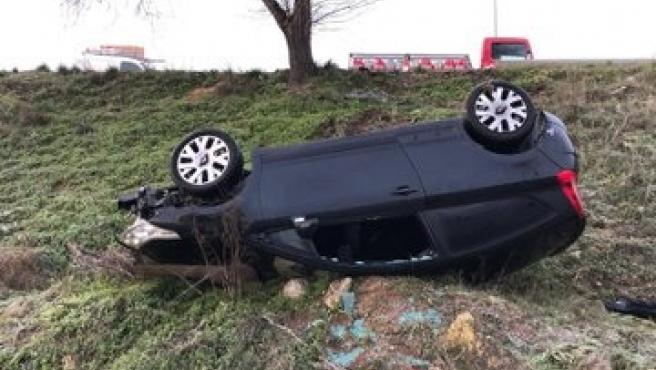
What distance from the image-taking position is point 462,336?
4863 millimetres

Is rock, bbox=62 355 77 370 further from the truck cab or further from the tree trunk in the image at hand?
the truck cab

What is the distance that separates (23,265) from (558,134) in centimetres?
457

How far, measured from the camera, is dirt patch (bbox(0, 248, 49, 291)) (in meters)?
7.38

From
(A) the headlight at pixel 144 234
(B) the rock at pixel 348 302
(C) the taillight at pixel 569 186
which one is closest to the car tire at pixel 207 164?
(A) the headlight at pixel 144 234

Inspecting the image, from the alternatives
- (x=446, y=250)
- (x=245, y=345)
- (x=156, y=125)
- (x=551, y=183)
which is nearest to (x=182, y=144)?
(x=245, y=345)

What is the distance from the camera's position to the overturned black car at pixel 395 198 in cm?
551

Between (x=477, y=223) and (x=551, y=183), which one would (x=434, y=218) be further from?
(x=551, y=183)

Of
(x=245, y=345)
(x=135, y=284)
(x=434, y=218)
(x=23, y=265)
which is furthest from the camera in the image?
(x=23, y=265)

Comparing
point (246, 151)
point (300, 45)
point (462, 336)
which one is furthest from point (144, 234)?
point (300, 45)

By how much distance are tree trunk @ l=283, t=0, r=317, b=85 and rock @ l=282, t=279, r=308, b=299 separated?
793cm

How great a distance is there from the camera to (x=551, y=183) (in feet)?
18.1

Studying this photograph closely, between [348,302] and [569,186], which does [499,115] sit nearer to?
[569,186]

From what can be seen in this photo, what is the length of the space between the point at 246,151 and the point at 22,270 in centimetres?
330

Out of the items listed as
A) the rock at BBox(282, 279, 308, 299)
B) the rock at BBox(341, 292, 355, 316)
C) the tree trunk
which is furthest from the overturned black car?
the tree trunk
